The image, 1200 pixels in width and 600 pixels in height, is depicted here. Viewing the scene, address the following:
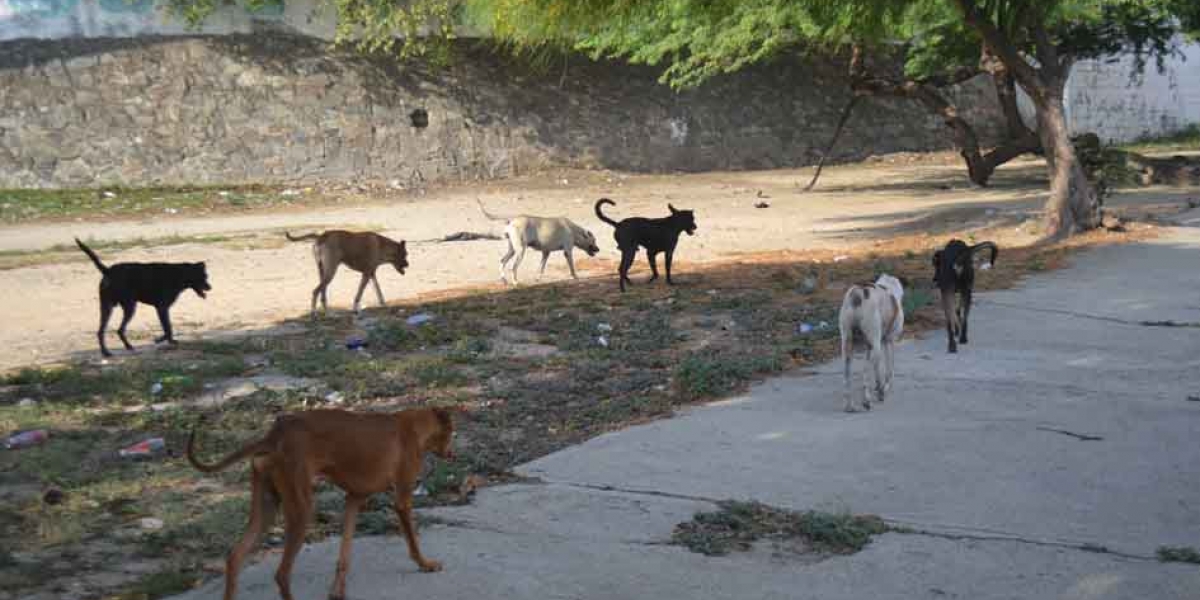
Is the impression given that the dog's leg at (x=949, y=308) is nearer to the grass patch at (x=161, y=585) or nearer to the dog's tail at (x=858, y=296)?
the dog's tail at (x=858, y=296)

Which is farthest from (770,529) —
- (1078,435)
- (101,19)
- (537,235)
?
(101,19)

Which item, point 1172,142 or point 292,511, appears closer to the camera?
point 292,511

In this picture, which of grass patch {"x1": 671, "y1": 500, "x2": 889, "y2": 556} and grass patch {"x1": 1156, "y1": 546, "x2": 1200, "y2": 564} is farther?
grass patch {"x1": 671, "y1": 500, "x2": 889, "y2": 556}

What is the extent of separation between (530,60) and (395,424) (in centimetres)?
2815

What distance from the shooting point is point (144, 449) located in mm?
8047

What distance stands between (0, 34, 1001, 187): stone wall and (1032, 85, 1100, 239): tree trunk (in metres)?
15.4

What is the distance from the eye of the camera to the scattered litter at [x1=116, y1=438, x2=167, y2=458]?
7965mm

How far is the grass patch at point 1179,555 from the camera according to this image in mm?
5773

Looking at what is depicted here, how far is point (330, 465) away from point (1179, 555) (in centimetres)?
344

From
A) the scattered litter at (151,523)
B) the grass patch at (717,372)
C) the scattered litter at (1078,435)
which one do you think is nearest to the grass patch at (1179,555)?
the scattered litter at (1078,435)

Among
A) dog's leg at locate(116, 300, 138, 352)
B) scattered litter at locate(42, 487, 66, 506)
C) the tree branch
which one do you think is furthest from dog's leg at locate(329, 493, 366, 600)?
the tree branch

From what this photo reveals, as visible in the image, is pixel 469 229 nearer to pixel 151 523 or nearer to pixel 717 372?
pixel 717 372

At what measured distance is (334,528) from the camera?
6.43 m

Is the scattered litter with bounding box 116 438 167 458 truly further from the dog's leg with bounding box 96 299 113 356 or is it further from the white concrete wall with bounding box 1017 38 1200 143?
the white concrete wall with bounding box 1017 38 1200 143
